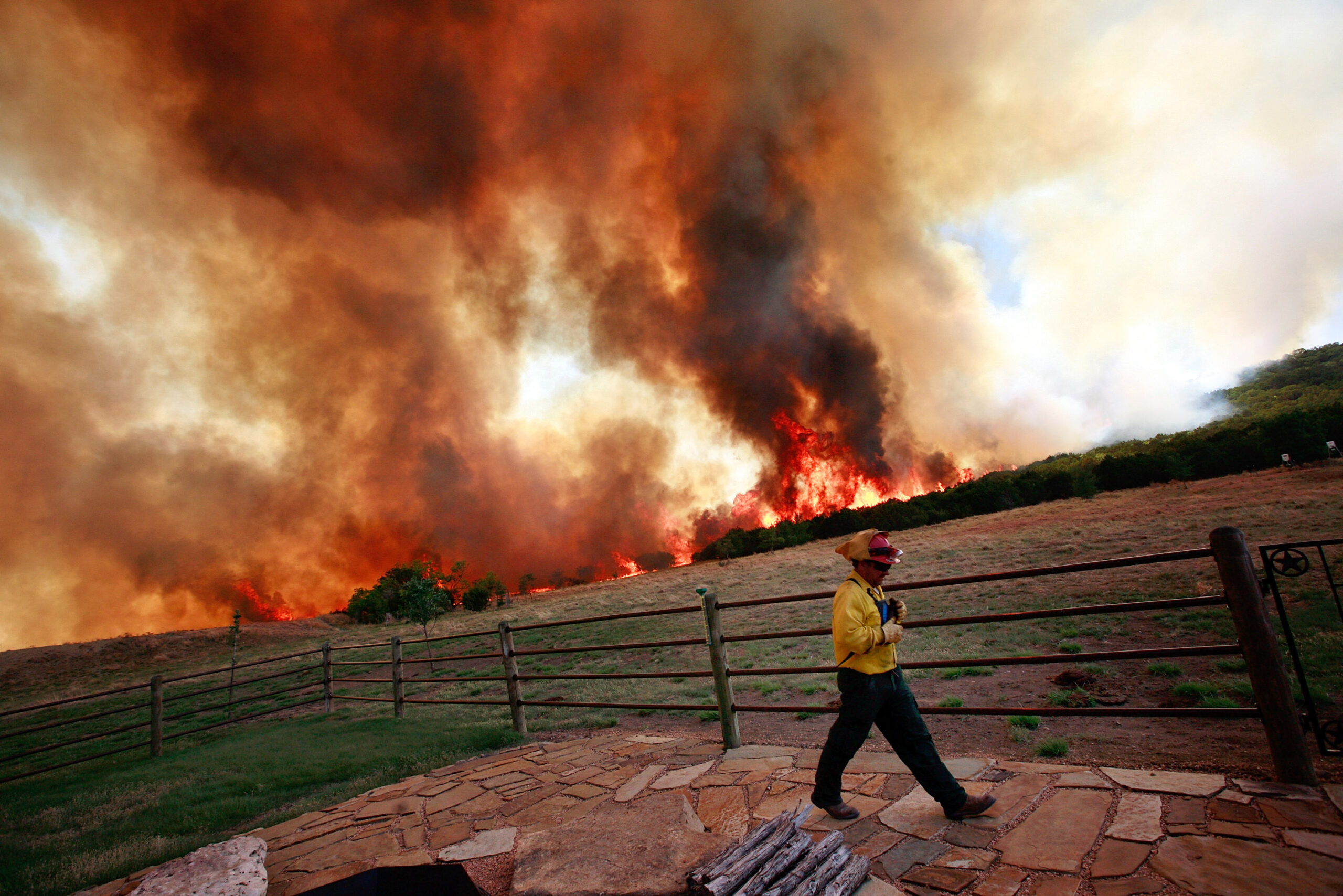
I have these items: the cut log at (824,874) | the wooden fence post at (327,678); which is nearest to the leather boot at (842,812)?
the cut log at (824,874)

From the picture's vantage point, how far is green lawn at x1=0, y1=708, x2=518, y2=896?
4.39 metres

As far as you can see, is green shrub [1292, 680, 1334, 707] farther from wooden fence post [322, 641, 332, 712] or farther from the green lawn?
wooden fence post [322, 641, 332, 712]

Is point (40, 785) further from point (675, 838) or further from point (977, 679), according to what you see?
point (977, 679)

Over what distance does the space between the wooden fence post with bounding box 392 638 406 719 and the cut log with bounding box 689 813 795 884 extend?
7.93 metres

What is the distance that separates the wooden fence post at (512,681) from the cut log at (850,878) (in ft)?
16.1

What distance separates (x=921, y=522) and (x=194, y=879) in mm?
51367

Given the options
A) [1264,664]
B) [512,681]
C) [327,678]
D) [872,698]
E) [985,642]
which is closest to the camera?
[1264,664]

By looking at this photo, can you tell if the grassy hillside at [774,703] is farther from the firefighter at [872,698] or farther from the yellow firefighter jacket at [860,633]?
the yellow firefighter jacket at [860,633]

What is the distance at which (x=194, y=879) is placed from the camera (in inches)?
128

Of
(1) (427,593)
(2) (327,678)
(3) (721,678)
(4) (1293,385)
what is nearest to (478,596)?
(1) (427,593)

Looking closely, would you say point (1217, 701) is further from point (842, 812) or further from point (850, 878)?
point (850, 878)

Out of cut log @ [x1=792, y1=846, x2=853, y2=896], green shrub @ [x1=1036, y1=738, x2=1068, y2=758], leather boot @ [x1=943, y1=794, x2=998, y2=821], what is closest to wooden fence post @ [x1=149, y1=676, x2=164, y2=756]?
cut log @ [x1=792, y1=846, x2=853, y2=896]

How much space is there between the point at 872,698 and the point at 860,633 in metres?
0.37

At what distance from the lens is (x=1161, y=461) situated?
40156 mm
